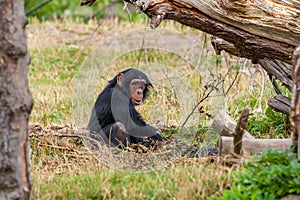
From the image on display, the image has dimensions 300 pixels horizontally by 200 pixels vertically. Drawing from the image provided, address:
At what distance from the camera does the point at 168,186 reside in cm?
507

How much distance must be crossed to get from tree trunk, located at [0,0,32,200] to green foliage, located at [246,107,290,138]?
3.34 m

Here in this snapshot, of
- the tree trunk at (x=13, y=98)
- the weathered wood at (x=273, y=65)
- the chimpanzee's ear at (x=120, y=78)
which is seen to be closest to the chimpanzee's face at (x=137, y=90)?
the chimpanzee's ear at (x=120, y=78)

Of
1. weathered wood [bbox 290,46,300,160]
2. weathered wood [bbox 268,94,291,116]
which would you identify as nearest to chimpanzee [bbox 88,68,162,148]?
weathered wood [bbox 268,94,291,116]

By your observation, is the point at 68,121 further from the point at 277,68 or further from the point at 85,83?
the point at 277,68

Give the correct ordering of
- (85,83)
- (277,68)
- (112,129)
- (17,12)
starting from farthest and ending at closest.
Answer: (85,83)
(112,129)
(277,68)
(17,12)

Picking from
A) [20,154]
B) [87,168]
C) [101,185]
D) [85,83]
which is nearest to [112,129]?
[85,83]

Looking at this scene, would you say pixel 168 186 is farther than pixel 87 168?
No

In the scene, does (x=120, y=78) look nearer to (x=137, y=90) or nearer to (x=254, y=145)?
(x=137, y=90)

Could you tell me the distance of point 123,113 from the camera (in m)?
7.86

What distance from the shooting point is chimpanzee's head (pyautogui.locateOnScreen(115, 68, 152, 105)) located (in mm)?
7891

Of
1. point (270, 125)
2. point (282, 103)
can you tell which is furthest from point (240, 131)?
point (270, 125)

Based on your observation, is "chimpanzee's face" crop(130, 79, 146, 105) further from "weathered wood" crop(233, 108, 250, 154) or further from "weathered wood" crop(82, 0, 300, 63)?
"weathered wood" crop(233, 108, 250, 154)

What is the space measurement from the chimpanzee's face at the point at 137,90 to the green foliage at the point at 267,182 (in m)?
3.19

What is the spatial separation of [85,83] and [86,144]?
1.40 metres
